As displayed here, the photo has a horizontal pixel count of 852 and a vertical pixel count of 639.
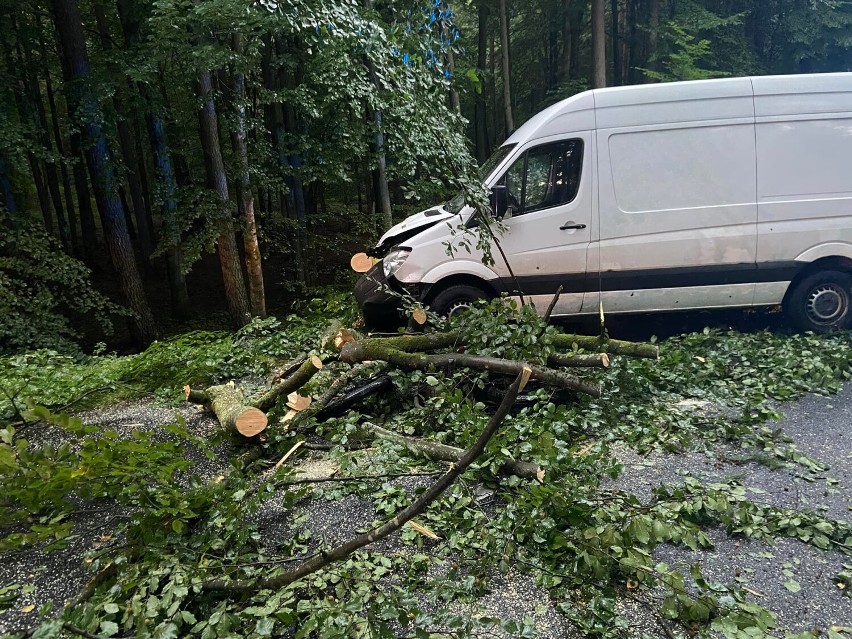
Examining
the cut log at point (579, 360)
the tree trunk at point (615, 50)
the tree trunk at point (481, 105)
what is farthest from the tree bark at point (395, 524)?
the tree trunk at point (615, 50)

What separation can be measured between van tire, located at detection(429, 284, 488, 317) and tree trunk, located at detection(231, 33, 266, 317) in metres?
4.79

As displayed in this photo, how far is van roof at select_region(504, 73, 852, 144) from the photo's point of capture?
5.68 m

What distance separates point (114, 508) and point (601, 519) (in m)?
2.80

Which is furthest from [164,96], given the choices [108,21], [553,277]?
[553,277]

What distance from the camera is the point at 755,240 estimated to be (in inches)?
225

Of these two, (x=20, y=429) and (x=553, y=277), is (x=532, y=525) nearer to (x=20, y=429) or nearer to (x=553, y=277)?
(x=553, y=277)

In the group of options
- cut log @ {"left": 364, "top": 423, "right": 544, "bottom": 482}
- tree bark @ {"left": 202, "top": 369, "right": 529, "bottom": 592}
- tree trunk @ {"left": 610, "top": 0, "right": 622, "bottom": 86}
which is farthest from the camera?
tree trunk @ {"left": 610, "top": 0, "right": 622, "bottom": 86}

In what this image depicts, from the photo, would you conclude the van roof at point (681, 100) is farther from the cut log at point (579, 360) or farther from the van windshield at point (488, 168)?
the cut log at point (579, 360)

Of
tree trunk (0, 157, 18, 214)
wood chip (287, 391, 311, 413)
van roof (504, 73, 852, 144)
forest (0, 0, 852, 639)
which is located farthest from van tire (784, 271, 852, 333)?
tree trunk (0, 157, 18, 214)

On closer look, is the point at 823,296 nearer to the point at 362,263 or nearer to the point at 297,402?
the point at 362,263

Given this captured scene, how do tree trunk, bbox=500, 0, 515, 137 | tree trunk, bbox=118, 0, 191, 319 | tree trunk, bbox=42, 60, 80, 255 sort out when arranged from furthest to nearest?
tree trunk, bbox=500, 0, 515, 137, tree trunk, bbox=42, 60, 80, 255, tree trunk, bbox=118, 0, 191, 319

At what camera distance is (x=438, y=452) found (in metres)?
3.35

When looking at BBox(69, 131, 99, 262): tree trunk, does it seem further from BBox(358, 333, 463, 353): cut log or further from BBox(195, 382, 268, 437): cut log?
BBox(358, 333, 463, 353): cut log

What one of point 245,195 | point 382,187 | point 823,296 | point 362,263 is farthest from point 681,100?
point 245,195
